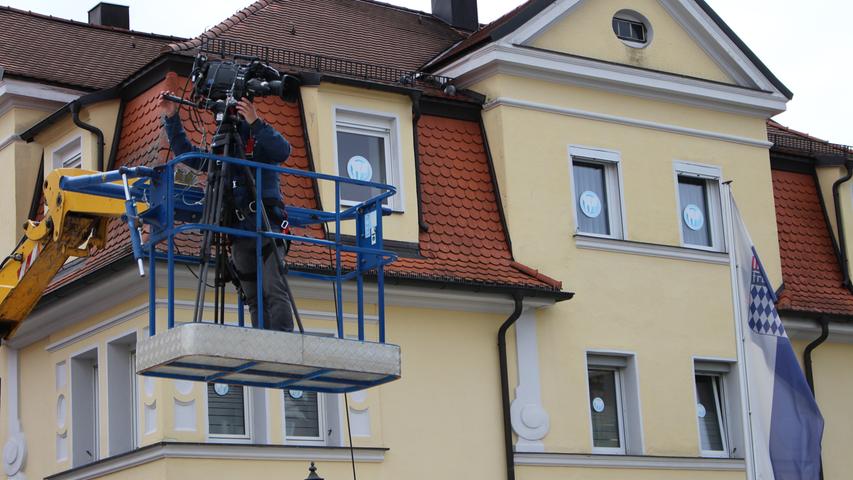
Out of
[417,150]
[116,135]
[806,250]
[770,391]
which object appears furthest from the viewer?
[806,250]

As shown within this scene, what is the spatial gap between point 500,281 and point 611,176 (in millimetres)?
3343

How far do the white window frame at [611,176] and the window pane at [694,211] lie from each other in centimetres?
122

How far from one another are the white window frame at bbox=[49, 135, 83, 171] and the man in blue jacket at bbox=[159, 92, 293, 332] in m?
8.13

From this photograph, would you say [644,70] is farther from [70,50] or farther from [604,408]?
[70,50]

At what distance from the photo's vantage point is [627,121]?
26.0m

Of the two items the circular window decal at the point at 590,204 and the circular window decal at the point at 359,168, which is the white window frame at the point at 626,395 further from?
the circular window decal at the point at 359,168

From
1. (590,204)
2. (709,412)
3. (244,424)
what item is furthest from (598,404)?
(244,424)

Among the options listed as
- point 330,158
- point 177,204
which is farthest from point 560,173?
point 177,204

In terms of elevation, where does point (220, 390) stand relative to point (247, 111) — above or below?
below

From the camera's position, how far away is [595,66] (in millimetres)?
25672

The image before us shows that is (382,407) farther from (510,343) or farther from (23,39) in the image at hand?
(23,39)

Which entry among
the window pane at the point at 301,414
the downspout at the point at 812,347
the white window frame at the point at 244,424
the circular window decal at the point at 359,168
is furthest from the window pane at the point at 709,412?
the white window frame at the point at 244,424

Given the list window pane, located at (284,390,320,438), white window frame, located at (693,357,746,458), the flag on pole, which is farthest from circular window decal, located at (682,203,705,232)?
window pane, located at (284,390,320,438)

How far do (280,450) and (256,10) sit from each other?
763 centimetres
